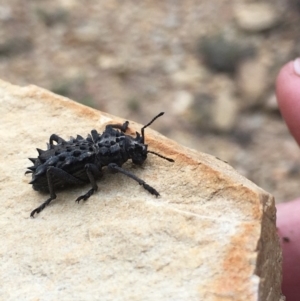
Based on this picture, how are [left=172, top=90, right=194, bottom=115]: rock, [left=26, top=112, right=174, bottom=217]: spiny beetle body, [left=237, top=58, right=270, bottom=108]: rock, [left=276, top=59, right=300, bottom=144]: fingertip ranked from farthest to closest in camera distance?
1. [left=172, top=90, right=194, bottom=115]: rock
2. [left=237, top=58, right=270, bottom=108]: rock
3. [left=276, top=59, right=300, bottom=144]: fingertip
4. [left=26, top=112, right=174, bottom=217]: spiny beetle body

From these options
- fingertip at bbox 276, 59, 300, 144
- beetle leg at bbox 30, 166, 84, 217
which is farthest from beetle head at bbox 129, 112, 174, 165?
fingertip at bbox 276, 59, 300, 144

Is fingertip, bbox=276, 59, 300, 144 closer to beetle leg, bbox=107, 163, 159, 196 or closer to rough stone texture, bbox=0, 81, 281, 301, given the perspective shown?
rough stone texture, bbox=0, 81, 281, 301

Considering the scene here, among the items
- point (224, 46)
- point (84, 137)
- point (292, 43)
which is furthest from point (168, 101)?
point (84, 137)

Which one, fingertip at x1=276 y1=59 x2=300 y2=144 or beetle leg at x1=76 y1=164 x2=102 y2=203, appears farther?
fingertip at x1=276 y1=59 x2=300 y2=144

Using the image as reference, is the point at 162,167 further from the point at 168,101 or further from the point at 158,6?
the point at 158,6

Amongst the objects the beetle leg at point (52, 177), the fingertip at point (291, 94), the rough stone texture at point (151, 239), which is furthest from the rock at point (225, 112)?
the beetle leg at point (52, 177)

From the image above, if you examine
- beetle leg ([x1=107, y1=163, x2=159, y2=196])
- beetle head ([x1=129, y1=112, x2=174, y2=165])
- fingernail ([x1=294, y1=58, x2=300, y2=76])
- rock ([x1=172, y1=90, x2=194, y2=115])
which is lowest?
rock ([x1=172, y1=90, x2=194, y2=115])

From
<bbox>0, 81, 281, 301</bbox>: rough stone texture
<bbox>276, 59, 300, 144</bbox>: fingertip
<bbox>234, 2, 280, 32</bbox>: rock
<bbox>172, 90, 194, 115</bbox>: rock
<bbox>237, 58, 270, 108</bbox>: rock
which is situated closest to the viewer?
<bbox>0, 81, 281, 301</bbox>: rough stone texture

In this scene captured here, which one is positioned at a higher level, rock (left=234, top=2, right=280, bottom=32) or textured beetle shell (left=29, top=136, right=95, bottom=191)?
textured beetle shell (left=29, top=136, right=95, bottom=191)
